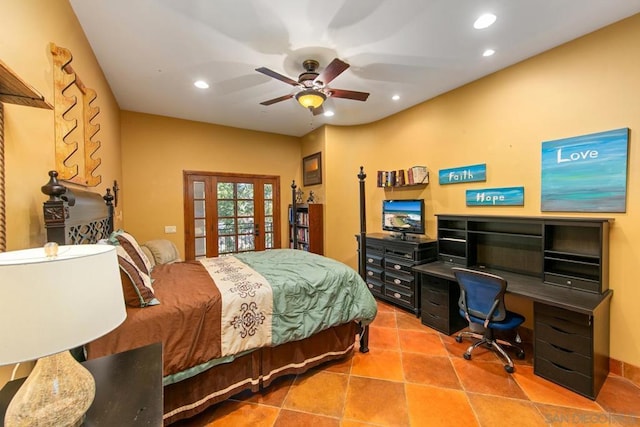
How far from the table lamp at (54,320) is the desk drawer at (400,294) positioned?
326cm

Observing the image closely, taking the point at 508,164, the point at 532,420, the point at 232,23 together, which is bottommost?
the point at 532,420

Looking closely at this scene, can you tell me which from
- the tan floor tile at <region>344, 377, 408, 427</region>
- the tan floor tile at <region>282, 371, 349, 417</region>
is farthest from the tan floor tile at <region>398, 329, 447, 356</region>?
the tan floor tile at <region>282, 371, 349, 417</region>

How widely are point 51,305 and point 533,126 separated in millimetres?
3672

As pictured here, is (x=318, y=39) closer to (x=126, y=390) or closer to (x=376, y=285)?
(x=126, y=390)

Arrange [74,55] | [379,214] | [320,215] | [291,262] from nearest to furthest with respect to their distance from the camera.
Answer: [74,55] < [291,262] < [379,214] < [320,215]

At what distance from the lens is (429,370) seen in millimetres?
2365

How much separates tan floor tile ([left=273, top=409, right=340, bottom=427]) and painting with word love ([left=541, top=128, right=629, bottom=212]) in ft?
8.89

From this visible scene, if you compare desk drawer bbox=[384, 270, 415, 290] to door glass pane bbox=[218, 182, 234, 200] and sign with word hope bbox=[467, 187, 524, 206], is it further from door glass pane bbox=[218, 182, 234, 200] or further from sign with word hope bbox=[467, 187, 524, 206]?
door glass pane bbox=[218, 182, 234, 200]

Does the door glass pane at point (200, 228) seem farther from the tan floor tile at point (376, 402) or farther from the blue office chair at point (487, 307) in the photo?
the blue office chair at point (487, 307)

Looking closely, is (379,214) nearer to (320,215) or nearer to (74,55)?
(320,215)

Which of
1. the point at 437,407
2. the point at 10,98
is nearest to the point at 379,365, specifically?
the point at 437,407

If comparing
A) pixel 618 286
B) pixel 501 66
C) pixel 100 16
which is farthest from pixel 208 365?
pixel 501 66

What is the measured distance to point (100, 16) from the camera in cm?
205

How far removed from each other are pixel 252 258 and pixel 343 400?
1.65 metres
